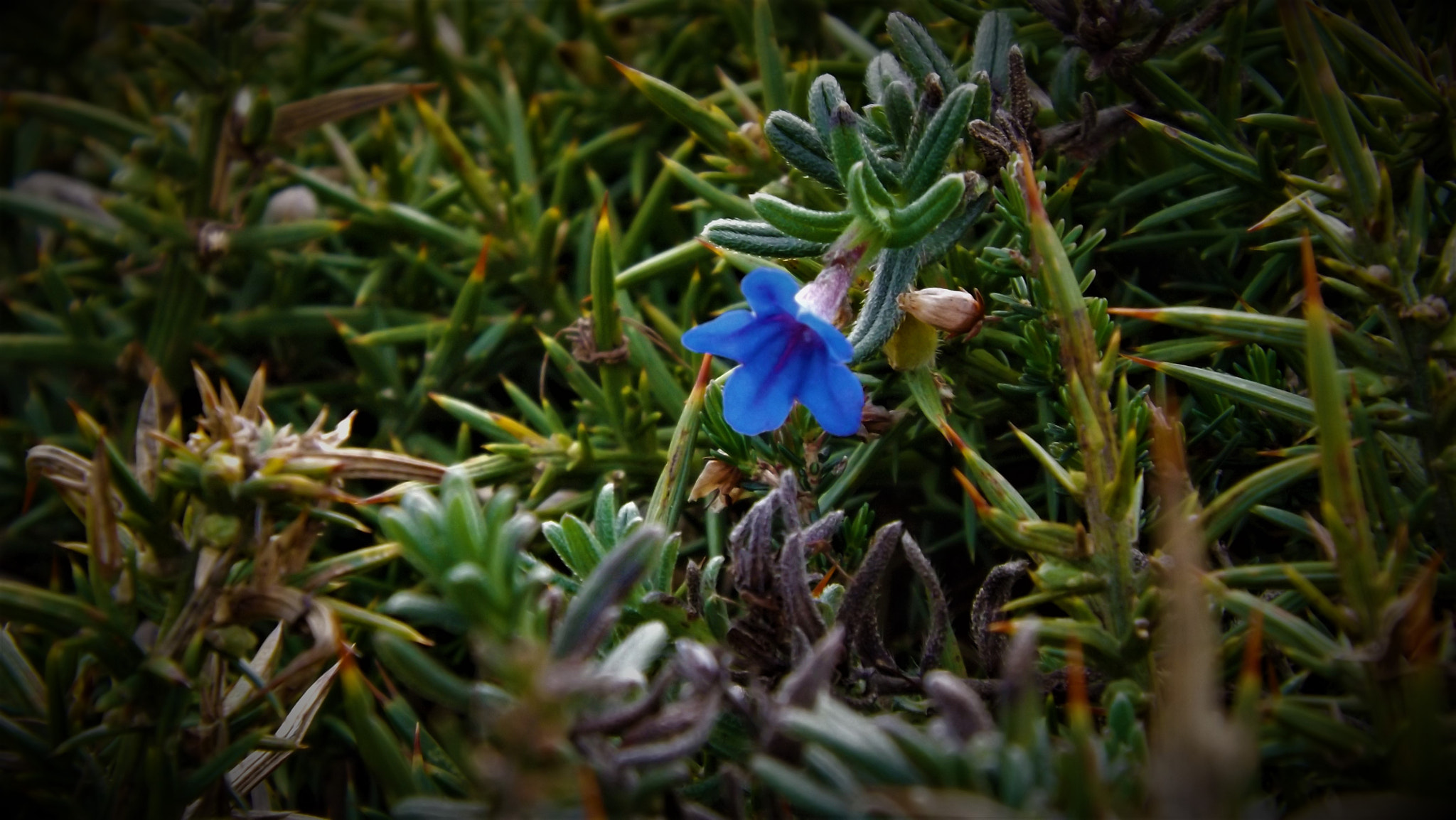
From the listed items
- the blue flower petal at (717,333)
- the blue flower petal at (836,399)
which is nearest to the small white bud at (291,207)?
the blue flower petal at (717,333)

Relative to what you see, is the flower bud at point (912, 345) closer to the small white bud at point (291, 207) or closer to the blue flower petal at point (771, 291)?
the blue flower petal at point (771, 291)

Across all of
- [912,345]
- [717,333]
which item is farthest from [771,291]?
[912,345]

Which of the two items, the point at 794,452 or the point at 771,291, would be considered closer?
the point at 771,291

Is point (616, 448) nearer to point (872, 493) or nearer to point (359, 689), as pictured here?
point (872, 493)

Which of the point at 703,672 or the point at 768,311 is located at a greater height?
the point at 768,311

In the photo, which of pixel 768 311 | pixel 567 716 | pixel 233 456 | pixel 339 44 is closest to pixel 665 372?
pixel 768 311

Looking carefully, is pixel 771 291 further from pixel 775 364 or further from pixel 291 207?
pixel 291 207
